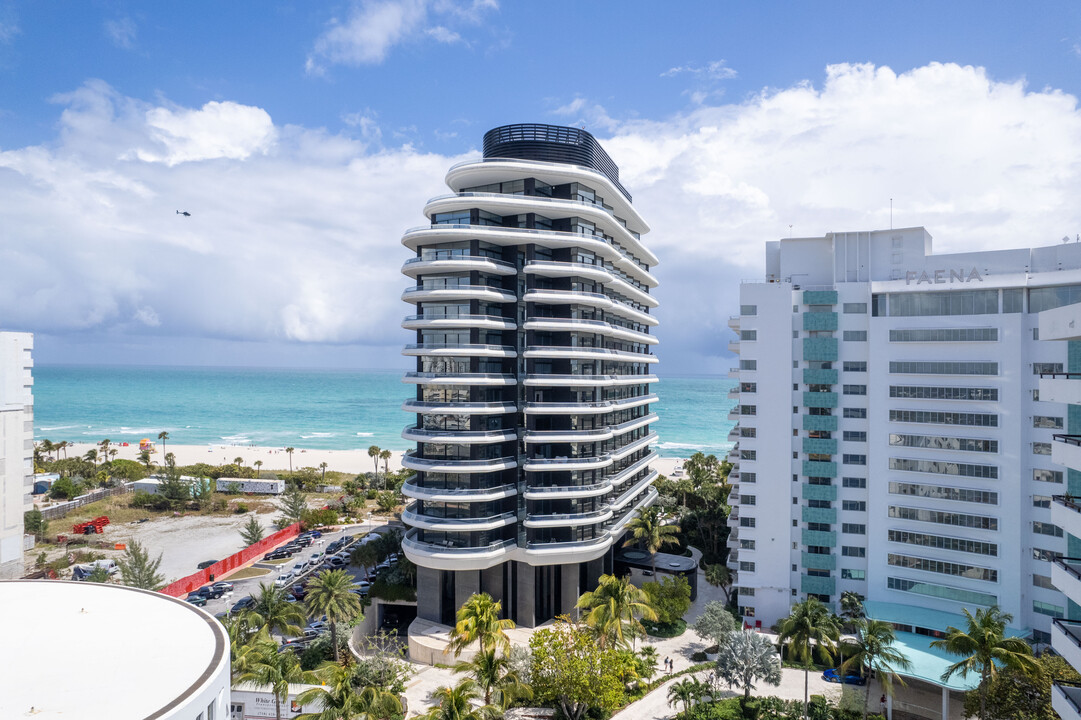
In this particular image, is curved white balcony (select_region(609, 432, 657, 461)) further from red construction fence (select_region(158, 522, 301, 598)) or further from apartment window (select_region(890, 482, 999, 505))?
red construction fence (select_region(158, 522, 301, 598))

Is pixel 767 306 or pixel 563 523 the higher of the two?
pixel 767 306

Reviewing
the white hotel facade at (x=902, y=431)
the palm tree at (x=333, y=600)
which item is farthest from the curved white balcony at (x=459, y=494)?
the white hotel facade at (x=902, y=431)

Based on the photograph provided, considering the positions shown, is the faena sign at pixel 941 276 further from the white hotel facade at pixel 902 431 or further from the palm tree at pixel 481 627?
the palm tree at pixel 481 627

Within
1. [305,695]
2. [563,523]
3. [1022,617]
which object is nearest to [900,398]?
[1022,617]

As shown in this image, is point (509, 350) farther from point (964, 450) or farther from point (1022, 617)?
point (1022, 617)

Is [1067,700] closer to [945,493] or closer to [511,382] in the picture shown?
[945,493]

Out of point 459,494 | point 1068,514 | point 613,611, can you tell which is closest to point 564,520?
point 459,494
